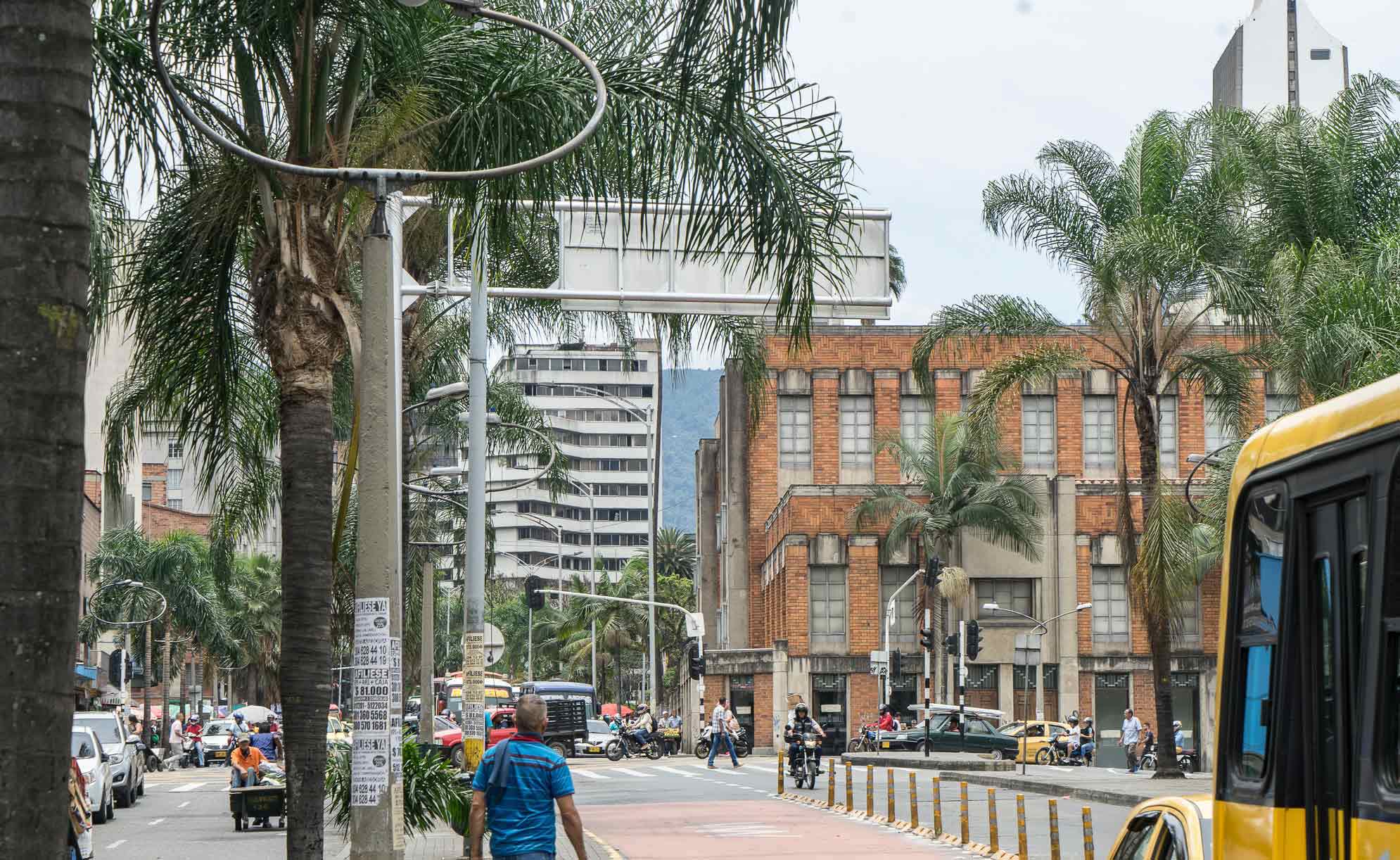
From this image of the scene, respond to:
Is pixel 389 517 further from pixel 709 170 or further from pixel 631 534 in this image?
pixel 631 534

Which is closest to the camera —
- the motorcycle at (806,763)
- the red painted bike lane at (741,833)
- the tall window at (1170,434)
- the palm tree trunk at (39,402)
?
the palm tree trunk at (39,402)

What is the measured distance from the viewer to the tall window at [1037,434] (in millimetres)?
68250

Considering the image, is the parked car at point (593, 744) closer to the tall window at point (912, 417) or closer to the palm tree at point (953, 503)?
the palm tree at point (953, 503)

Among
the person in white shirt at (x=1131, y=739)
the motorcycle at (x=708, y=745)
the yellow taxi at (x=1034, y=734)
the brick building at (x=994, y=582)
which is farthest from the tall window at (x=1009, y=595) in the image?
the person in white shirt at (x=1131, y=739)

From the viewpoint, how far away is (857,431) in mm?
69125

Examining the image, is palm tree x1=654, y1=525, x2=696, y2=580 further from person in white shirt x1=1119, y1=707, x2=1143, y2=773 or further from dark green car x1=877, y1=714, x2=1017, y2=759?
person in white shirt x1=1119, y1=707, x2=1143, y2=773

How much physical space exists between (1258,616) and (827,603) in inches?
2238

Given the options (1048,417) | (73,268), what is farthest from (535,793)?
(1048,417)

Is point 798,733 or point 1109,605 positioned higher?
point 1109,605

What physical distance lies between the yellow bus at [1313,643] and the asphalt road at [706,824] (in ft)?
42.9

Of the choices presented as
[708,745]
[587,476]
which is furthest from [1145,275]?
[587,476]

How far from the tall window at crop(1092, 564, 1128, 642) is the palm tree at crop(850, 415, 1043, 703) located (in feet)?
12.3

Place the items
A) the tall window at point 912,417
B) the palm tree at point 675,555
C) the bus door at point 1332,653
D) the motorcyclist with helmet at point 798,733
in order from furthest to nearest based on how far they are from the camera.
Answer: the palm tree at point 675,555, the tall window at point 912,417, the motorcyclist with helmet at point 798,733, the bus door at point 1332,653

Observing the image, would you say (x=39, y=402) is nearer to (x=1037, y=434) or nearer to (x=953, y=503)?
(x=953, y=503)
